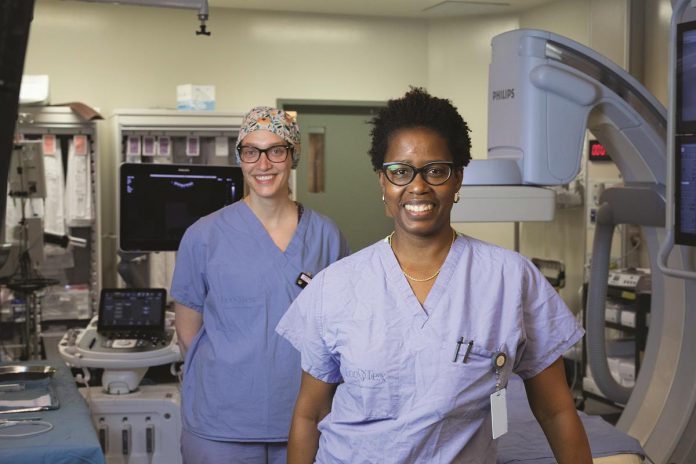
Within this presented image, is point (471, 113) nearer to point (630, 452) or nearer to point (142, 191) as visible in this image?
point (142, 191)

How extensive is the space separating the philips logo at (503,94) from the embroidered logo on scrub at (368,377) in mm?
1290

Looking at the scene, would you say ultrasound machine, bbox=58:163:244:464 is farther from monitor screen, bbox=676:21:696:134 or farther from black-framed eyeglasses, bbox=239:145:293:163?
monitor screen, bbox=676:21:696:134

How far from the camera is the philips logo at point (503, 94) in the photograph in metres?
2.63

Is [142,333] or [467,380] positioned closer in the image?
[467,380]

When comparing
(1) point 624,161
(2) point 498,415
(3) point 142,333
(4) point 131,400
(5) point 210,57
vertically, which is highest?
(5) point 210,57

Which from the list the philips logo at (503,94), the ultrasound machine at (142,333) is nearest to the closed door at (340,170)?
the ultrasound machine at (142,333)

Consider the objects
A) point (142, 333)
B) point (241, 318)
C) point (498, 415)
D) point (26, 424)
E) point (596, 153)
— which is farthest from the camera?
point (596, 153)

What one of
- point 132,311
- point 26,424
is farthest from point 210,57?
point 26,424

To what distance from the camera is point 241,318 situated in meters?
2.41

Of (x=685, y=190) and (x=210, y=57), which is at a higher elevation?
(x=210, y=57)

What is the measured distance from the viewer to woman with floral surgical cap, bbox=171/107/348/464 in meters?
2.39

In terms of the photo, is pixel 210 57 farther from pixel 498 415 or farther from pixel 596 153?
pixel 498 415

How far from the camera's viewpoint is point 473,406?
1591 mm

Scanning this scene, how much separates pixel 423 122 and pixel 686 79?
1322 millimetres
